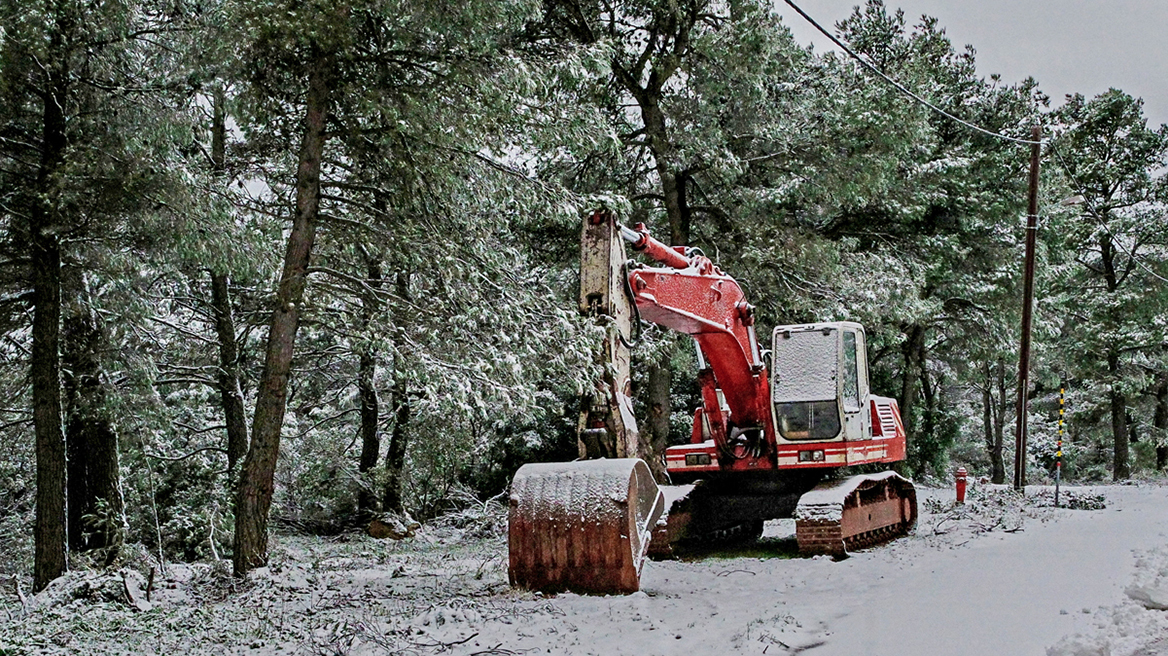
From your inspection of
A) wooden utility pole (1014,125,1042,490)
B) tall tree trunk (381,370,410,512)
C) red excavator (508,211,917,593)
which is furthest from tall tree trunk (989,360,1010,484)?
tall tree trunk (381,370,410,512)

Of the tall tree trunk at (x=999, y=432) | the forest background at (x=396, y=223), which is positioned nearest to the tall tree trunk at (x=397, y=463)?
the forest background at (x=396, y=223)

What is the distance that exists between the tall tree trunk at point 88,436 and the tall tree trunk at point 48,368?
1.27 ft

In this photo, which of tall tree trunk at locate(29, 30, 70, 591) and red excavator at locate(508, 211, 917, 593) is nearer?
red excavator at locate(508, 211, 917, 593)

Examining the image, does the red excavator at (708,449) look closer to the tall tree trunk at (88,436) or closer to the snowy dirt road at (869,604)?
the snowy dirt road at (869,604)

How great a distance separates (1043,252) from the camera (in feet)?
70.5

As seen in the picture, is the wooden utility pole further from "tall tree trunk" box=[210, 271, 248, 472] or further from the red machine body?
"tall tree trunk" box=[210, 271, 248, 472]


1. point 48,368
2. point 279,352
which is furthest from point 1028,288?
point 48,368

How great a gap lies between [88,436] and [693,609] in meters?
7.55

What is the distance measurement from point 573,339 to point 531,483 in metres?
2.18

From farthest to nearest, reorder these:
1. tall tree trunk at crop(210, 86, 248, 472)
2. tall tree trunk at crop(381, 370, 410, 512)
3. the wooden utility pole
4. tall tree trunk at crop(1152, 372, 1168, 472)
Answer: tall tree trunk at crop(1152, 372, 1168, 472)
the wooden utility pole
tall tree trunk at crop(381, 370, 410, 512)
tall tree trunk at crop(210, 86, 248, 472)

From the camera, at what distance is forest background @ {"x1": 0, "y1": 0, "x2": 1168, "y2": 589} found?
877 cm

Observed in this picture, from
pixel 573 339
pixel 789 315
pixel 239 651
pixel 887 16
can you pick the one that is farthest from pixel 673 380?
pixel 239 651

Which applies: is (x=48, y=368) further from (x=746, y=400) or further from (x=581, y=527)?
(x=746, y=400)

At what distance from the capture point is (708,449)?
10625 mm
